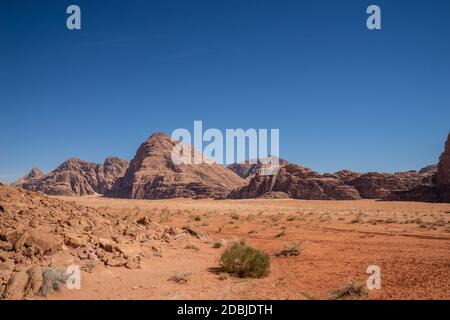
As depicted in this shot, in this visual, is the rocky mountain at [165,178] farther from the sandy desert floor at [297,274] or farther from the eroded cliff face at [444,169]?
the sandy desert floor at [297,274]

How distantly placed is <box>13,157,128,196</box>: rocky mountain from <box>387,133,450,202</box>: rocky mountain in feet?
417

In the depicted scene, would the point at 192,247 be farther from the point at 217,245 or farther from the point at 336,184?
the point at 336,184

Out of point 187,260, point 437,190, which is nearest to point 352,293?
point 187,260

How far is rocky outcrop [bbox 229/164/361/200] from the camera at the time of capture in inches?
3273

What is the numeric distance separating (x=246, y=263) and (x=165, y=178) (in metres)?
111

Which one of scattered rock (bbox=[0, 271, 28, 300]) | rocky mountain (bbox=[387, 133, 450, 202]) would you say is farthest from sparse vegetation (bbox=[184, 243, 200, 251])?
rocky mountain (bbox=[387, 133, 450, 202])

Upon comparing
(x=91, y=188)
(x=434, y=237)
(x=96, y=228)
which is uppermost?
(x=96, y=228)

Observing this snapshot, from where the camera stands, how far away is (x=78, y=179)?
168m

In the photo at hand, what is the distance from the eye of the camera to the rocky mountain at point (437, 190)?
65875 millimetres

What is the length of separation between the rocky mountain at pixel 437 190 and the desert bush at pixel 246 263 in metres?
65.7
